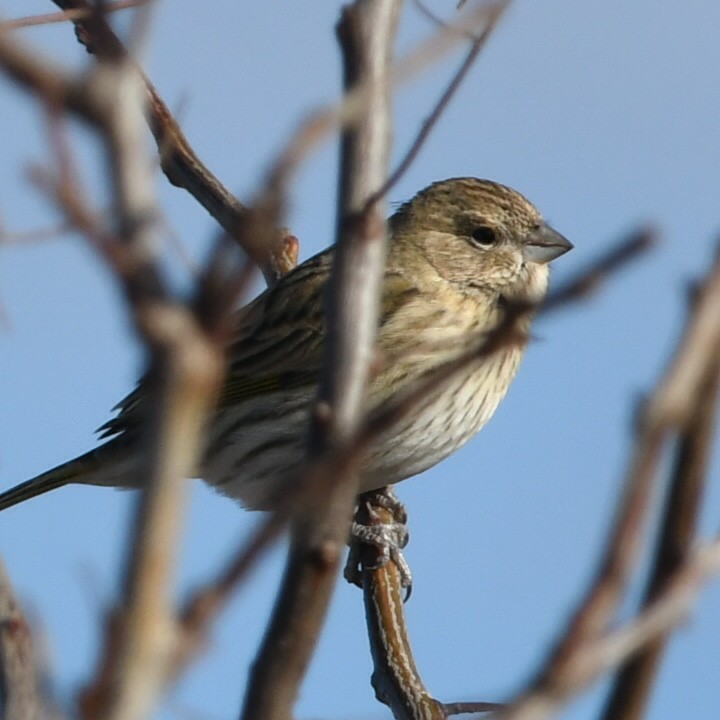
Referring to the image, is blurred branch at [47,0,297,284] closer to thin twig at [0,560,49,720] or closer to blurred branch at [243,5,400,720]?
thin twig at [0,560,49,720]

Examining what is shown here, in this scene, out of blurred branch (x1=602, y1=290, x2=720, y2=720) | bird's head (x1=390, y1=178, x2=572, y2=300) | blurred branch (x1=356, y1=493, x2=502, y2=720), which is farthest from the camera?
bird's head (x1=390, y1=178, x2=572, y2=300)

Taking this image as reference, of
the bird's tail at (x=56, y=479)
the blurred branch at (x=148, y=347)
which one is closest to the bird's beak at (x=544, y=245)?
the bird's tail at (x=56, y=479)

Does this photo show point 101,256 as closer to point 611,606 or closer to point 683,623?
point 611,606

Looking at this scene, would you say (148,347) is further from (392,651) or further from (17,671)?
(392,651)

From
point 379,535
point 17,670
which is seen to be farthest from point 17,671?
point 379,535

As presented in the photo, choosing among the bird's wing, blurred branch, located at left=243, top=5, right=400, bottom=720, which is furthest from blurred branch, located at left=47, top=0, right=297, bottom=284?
blurred branch, located at left=243, top=5, right=400, bottom=720
